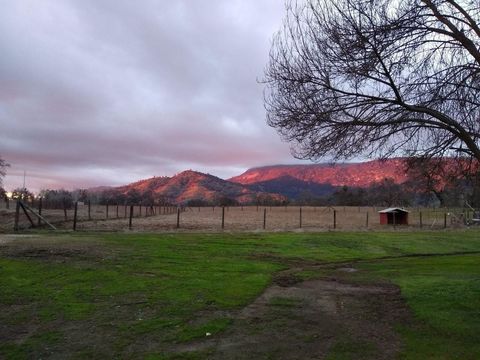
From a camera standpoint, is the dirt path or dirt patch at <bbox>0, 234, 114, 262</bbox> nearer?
the dirt path

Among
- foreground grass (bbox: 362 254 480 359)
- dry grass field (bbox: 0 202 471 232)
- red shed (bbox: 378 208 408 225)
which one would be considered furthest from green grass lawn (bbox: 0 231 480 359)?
red shed (bbox: 378 208 408 225)

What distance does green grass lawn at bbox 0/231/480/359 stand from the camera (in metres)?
7.32

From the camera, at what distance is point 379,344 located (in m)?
7.44

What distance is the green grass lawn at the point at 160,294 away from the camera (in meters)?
7.32

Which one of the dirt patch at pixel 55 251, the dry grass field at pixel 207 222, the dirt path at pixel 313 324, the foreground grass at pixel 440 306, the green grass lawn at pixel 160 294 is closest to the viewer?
the dirt path at pixel 313 324

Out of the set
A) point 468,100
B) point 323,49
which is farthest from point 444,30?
point 323,49

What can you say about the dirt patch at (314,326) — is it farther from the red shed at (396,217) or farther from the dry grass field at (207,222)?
the red shed at (396,217)

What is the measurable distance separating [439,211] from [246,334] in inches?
2956

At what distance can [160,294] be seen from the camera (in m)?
10.4

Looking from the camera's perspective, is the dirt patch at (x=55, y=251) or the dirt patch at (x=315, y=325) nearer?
the dirt patch at (x=315, y=325)

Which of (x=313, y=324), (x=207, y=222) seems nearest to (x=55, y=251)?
(x=313, y=324)

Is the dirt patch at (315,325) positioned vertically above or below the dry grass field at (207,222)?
below

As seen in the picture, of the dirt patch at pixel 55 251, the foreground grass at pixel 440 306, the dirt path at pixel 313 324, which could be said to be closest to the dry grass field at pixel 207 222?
the dirt patch at pixel 55 251

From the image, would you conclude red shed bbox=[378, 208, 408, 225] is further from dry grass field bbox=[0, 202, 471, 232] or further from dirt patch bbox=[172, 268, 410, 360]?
dirt patch bbox=[172, 268, 410, 360]
